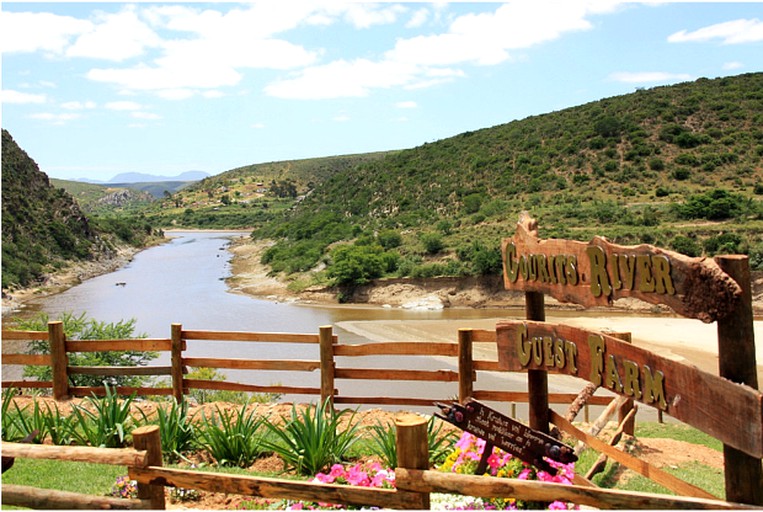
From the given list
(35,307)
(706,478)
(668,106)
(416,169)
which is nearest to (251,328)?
(35,307)

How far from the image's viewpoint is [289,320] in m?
33.6

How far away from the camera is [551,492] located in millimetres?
4113

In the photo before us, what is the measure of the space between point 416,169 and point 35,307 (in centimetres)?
3705

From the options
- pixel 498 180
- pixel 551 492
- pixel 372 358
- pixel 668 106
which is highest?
pixel 668 106

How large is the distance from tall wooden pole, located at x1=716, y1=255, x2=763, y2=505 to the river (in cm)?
1296

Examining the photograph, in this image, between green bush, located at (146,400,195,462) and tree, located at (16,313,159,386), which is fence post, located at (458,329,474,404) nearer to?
green bush, located at (146,400,195,462)

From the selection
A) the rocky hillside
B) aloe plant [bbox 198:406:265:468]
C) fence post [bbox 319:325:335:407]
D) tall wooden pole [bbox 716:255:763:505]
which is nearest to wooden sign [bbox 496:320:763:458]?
tall wooden pole [bbox 716:255:763:505]

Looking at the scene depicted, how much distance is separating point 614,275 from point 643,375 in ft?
2.37

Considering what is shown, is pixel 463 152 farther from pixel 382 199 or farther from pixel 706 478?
pixel 706 478

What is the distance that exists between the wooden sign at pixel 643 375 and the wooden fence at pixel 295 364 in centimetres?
184

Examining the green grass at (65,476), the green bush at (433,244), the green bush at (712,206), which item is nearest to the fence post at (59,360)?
the green grass at (65,476)

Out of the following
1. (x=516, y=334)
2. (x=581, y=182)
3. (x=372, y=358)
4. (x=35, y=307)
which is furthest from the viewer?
(x=581, y=182)

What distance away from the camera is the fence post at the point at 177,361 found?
896 centimetres

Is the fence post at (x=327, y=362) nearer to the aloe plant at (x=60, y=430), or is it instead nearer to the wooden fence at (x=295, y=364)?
the wooden fence at (x=295, y=364)
